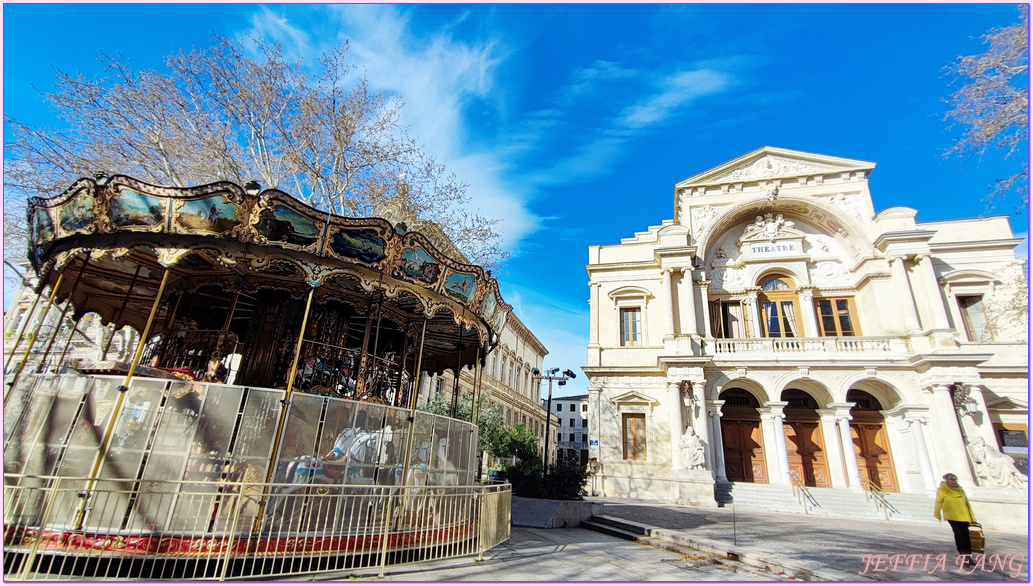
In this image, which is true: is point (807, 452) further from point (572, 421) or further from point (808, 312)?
point (572, 421)

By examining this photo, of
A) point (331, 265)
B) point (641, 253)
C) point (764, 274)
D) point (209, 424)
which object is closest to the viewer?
point (209, 424)

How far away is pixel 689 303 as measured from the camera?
18719 millimetres

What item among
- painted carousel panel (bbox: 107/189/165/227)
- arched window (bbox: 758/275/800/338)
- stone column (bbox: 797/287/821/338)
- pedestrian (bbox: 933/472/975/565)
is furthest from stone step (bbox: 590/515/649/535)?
stone column (bbox: 797/287/821/338)

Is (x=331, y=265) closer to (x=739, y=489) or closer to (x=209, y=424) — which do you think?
(x=209, y=424)

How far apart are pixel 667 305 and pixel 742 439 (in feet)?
20.0

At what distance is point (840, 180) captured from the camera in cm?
2045

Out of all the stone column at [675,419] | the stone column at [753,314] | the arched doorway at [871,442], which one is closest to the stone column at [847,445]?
the arched doorway at [871,442]

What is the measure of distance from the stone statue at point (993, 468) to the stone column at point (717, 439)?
23.7 ft

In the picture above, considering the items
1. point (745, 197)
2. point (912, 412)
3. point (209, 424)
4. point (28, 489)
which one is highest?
point (745, 197)

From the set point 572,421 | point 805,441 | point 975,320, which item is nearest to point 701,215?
point 805,441

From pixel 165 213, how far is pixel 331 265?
2301 millimetres

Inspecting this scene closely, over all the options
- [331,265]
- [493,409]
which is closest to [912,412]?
[493,409]

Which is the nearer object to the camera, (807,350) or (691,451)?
(691,451)

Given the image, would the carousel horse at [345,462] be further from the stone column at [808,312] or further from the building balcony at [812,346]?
the stone column at [808,312]
